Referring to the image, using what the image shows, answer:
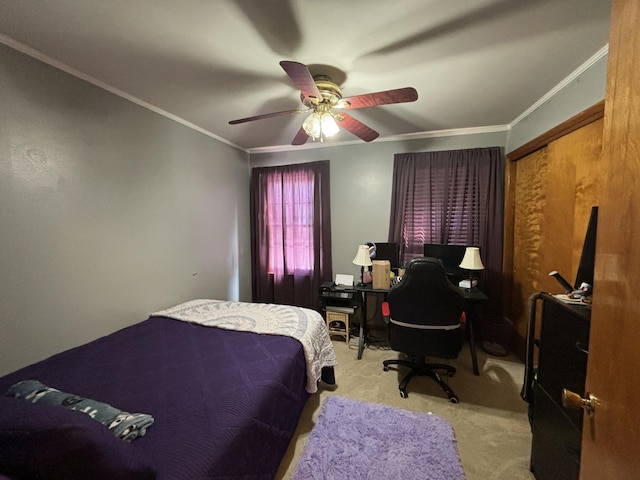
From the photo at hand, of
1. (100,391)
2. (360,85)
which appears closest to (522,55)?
(360,85)

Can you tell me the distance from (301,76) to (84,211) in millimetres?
Answer: 1826

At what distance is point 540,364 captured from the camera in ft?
4.55

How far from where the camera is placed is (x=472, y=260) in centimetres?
260

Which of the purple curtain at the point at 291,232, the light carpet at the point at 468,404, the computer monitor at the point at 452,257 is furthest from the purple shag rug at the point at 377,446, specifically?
the purple curtain at the point at 291,232

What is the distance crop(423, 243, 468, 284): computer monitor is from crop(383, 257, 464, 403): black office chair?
926 mm

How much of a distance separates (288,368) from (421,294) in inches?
44.0

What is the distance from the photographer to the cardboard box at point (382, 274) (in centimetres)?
280

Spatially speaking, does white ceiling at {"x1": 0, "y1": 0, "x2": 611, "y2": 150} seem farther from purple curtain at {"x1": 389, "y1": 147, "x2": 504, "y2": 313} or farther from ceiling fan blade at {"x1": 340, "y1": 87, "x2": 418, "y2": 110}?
purple curtain at {"x1": 389, "y1": 147, "x2": 504, "y2": 313}

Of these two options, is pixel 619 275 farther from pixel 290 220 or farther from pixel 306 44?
pixel 290 220

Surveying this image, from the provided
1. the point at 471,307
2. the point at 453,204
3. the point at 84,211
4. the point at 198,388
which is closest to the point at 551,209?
the point at 453,204

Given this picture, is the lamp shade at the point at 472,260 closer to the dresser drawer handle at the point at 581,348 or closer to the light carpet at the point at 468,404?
the light carpet at the point at 468,404

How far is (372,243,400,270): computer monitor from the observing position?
315 centimetres

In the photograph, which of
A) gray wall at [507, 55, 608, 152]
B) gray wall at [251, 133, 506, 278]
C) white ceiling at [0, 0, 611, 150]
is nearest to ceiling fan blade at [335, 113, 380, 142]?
white ceiling at [0, 0, 611, 150]

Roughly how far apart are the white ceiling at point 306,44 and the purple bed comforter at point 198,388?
190 cm
